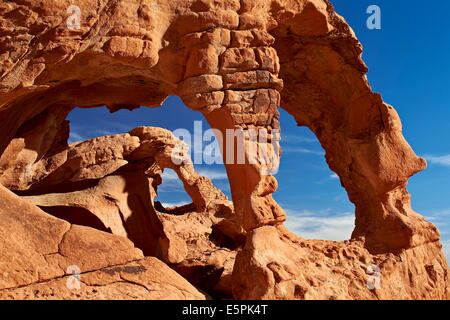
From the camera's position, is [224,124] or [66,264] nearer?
[66,264]

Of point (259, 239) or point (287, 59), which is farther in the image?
point (287, 59)

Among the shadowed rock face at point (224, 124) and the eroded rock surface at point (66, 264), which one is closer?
the eroded rock surface at point (66, 264)

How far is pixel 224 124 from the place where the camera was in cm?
395

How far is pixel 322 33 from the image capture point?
213 inches

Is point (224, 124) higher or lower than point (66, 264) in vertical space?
higher

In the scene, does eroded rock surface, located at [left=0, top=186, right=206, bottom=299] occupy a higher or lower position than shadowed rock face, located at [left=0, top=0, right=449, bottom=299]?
lower

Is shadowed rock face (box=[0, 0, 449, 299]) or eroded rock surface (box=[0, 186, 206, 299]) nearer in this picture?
eroded rock surface (box=[0, 186, 206, 299])

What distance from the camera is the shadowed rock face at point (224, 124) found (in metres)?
3.39

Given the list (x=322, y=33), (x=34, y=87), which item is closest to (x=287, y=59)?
(x=322, y=33)

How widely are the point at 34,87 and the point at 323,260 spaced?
3.39m

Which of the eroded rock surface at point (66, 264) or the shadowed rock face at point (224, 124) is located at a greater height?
the shadowed rock face at point (224, 124)

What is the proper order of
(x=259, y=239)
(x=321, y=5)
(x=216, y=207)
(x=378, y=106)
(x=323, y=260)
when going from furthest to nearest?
(x=216, y=207)
(x=378, y=106)
(x=321, y=5)
(x=323, y=260)
(x=259, y=239)

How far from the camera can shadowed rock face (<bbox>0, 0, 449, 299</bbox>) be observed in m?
3.39
